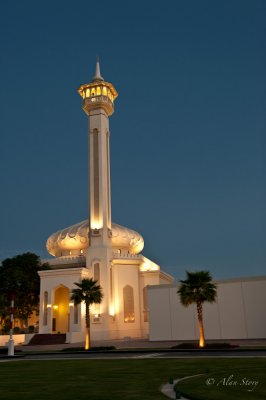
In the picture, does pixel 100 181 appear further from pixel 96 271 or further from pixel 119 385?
pixel 119 385

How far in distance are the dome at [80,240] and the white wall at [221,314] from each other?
1702cm

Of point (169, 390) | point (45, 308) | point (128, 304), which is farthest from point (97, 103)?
point (169, 390)

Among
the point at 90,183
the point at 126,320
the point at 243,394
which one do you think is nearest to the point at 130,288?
the point at 126,320

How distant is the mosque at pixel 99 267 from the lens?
162 ft

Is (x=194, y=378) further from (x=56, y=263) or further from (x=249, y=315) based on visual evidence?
(x=56, y=263)

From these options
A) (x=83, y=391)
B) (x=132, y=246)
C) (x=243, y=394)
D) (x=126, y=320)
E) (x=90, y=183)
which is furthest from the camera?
(x=132, y=246)

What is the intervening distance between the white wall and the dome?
55.8ft

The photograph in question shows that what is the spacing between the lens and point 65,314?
54250 mm

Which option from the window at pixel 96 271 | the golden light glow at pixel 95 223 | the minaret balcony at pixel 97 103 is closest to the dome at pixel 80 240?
the golden light glow at pixel 95 223

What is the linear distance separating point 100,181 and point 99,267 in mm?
10625

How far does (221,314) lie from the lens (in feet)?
129

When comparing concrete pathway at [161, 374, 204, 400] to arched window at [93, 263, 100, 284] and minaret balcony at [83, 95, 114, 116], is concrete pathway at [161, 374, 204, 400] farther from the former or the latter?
minaret balcony at [83, 95, 114, 116]

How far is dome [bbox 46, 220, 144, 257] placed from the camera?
192 ft

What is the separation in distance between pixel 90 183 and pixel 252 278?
24.4 m
